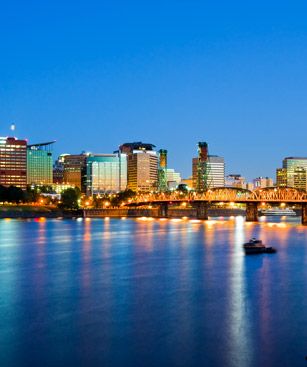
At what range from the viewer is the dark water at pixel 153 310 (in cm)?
2306

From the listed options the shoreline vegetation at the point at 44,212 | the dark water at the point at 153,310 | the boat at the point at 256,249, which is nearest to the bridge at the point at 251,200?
the shoreline vegetation at the point at 44,212

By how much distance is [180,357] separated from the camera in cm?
2261

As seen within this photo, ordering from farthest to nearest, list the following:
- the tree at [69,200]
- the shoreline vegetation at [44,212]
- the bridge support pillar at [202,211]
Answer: the tree at [69,200]
the shoreline vegetation at [44,212]
the bridge support pillar at [202,211]

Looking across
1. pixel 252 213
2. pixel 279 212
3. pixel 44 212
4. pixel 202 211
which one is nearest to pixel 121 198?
pixel 44 212

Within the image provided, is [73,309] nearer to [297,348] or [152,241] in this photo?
[297,348]

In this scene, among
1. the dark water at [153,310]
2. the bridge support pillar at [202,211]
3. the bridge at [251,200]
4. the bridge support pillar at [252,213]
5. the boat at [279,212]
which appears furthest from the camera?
the boat at [279,212]

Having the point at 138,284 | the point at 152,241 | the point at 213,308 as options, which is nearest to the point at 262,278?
the point at 138,284

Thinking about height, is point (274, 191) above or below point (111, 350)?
above

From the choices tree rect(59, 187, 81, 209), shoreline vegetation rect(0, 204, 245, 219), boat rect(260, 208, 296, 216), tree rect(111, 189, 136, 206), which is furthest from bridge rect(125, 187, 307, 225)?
boat rect(260, 208, 296, 216)

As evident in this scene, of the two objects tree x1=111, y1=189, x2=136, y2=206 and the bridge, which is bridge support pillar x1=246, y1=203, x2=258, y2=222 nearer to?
the bridge

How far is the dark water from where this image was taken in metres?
23.1

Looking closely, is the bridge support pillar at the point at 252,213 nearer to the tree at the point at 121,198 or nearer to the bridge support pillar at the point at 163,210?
the bridge support pillar at the point at 163,210

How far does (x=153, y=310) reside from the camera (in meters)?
30.5

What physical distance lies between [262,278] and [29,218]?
116 metres
